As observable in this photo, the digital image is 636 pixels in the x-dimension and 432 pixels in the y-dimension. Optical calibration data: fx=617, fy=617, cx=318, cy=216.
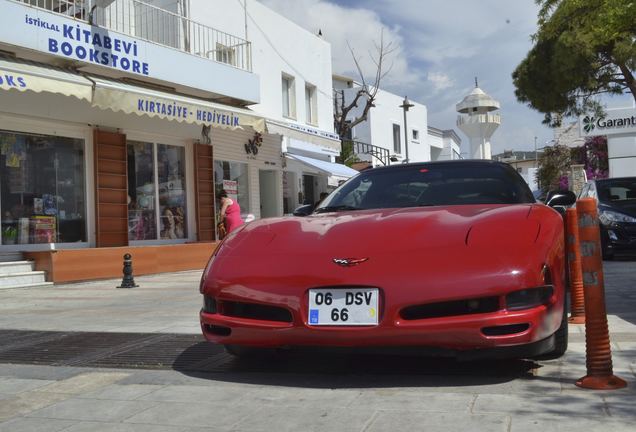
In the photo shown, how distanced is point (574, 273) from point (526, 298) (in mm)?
2654

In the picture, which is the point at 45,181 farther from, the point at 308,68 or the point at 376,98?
the point at 376,98

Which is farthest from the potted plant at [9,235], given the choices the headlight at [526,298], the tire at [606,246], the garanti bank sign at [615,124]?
the garanti bank sign at [615,124]

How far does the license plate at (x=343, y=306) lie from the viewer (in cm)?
316

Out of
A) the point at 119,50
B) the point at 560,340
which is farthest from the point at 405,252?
the point at 119,50

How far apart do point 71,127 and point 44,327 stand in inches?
280

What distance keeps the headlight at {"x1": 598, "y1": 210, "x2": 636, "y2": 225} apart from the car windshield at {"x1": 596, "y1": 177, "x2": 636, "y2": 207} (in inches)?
14.8

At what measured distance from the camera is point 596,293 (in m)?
3.22

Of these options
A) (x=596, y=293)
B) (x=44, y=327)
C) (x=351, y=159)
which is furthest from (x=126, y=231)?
(x=351, y=159)

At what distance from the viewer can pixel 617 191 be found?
11.4m

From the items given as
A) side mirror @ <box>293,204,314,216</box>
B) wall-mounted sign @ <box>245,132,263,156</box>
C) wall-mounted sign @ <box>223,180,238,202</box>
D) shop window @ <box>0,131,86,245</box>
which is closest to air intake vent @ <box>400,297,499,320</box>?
side mirror @ <box>293,204,314,216</box>

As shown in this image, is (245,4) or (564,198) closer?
(564,198)

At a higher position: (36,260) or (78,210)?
(78,210)

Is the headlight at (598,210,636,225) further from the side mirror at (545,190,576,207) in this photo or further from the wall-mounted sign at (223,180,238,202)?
the wall-mounted sign at (223,180,238,202)

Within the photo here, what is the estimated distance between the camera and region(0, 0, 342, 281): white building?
10859 mm
